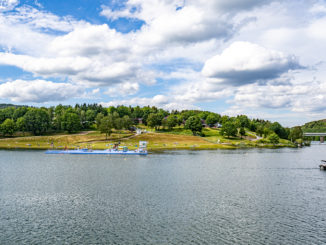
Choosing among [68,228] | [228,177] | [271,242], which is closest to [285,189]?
[228,177]

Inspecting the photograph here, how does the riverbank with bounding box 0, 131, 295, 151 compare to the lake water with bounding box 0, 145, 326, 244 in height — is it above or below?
above

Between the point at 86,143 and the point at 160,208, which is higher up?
the point at 86,143

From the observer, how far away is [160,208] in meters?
50.8

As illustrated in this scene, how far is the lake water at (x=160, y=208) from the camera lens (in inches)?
1518

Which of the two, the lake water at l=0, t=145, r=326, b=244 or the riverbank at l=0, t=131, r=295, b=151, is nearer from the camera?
the lake water at l=0, t=145, r=326, b=244

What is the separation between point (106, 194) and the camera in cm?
6059

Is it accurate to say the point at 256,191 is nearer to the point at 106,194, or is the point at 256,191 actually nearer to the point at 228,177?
the point at 228,177

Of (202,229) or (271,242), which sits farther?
(202,229)

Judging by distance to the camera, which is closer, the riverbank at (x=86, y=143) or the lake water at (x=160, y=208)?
the lake water at (x=160, y=208)

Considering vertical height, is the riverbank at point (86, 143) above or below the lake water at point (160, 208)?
above

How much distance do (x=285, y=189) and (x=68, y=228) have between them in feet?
178

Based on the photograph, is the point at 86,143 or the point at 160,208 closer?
Result: the point at 160,208

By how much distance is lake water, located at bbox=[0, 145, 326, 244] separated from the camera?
3856 centimetres

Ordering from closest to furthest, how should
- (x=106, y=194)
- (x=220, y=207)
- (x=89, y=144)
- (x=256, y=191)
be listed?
1. (x=220, y=207)
2. (x=106, y=194)
3. (x=256, y=191)
4. (x=89, y=144)
